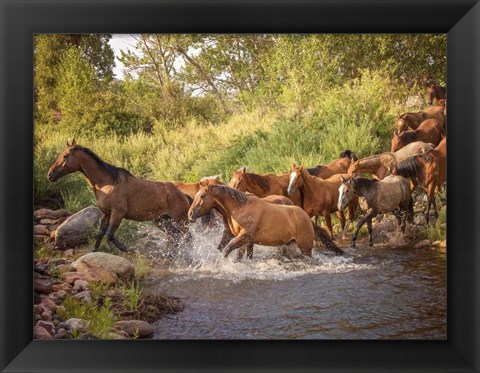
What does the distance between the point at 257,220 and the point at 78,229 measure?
3.87 feet

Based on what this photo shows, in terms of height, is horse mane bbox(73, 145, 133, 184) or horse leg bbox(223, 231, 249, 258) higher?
horse mane bbox(73, 145, 133, 184)

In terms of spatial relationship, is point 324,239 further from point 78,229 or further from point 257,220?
point 78,229

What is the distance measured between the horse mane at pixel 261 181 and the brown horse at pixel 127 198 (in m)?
0.46

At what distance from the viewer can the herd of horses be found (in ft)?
15.9

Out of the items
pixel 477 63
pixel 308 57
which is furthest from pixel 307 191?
pixel 477 63

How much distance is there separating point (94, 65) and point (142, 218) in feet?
3.47

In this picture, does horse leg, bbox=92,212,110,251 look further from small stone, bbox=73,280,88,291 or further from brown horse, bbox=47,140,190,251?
small stone, bbox=73,280,88,291

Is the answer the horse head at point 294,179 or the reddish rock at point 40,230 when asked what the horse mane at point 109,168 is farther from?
the horse head at point 294,179

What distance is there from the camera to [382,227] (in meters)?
4.92

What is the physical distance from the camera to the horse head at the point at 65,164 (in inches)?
188

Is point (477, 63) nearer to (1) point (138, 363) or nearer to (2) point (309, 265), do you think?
(2) point (309, 265)

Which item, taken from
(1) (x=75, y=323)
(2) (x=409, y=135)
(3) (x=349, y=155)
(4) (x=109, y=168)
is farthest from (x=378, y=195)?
(1) (x=75, y=323)

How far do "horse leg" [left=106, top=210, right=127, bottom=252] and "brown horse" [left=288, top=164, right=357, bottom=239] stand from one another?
1.15m

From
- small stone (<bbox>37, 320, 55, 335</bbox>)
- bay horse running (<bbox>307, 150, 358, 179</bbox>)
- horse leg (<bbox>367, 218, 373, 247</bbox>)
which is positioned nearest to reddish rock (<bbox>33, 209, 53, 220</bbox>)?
small stone (<bbox>37, 320, 55, 335</bbox>)
